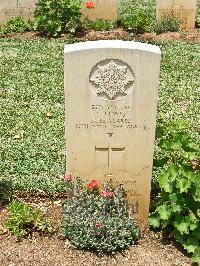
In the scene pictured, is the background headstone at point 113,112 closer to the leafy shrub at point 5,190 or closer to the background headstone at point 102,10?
the leafy shrub at point 5,190

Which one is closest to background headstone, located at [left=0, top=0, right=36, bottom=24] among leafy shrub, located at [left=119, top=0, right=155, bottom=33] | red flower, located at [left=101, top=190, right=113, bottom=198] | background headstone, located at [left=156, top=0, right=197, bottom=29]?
leafy shrub, located at [left=119, top=0, right=155, bottom=33]

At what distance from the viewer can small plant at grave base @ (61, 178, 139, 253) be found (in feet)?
15.3

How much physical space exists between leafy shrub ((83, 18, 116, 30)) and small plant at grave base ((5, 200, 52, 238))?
714 cm

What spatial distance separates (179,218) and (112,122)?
1.03 meters

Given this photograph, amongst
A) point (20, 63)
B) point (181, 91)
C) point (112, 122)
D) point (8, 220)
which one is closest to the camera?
point (112, 122)

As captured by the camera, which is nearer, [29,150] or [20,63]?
[29,150]

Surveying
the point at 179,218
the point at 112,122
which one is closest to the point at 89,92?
the point at 112,122

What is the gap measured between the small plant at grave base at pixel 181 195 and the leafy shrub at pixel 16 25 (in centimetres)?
745

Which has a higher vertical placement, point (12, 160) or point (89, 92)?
point (89, 92)

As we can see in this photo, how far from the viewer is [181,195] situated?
15.3 feet

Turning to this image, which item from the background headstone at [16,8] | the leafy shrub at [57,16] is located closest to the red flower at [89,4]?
the leafy shrub at [57,16]

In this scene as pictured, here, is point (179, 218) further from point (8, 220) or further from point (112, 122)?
point (8, 220)

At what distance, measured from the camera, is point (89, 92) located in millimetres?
4512

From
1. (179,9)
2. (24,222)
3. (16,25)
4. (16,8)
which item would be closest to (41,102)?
(24,222)
